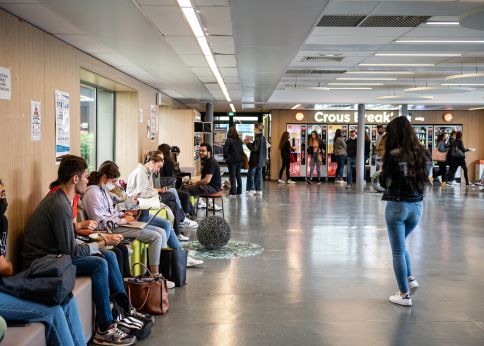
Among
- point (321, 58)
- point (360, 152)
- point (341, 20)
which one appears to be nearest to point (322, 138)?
point (360, 152)

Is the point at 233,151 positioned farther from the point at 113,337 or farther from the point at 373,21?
the point at 113,337

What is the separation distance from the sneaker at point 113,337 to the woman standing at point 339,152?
1615 cm

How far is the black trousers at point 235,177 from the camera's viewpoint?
1388 centimetres

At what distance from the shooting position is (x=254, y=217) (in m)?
10.6

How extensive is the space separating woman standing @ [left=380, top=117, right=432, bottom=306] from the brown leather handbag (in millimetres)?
2053

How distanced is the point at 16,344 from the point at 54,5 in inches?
115

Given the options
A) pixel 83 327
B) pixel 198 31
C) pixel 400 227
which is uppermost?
pixel 198 31

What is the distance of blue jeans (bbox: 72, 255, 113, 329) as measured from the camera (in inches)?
159

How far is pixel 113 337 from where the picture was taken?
3.96 metres

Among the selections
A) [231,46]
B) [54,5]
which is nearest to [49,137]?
[54,5]

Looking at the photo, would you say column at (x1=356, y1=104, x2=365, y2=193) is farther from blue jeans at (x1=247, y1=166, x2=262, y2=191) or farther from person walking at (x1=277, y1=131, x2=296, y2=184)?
blue jeans at (x1=247, y1=166, x2=262, y2=191)

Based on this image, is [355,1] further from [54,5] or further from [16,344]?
[16,344]

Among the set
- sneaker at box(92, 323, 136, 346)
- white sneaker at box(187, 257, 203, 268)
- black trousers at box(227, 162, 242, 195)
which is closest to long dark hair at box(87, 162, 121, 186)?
white sneaker at box(187, 257, 203, 268)

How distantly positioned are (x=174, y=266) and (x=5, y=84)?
2.29 meters
